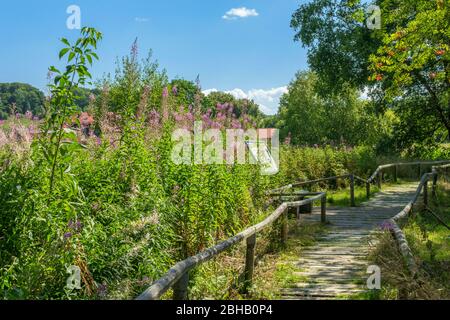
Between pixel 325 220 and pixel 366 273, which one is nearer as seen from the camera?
pixel 366 273

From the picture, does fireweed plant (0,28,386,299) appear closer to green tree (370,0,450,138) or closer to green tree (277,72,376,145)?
green tree (370,0,450,138)

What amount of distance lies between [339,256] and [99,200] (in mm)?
4511

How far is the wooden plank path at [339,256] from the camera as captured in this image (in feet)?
21.2

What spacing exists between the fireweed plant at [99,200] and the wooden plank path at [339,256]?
1378mm

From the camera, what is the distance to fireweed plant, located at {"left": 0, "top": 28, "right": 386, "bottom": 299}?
4.55 metres

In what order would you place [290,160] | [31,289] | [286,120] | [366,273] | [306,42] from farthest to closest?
[286,120], [306,42], [290,160], [366,273], [31,289]

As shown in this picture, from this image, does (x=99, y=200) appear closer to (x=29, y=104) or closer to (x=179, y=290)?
(x=179, y=290)

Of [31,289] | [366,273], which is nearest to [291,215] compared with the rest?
[366,273]

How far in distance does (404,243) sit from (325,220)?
5640mm

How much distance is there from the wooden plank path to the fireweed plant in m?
1.38

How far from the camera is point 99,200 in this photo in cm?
564

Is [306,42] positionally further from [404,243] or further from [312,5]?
[404,243]

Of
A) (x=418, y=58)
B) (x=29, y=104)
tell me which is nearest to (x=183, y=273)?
(x=29, y=104)

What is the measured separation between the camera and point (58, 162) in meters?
5.22
